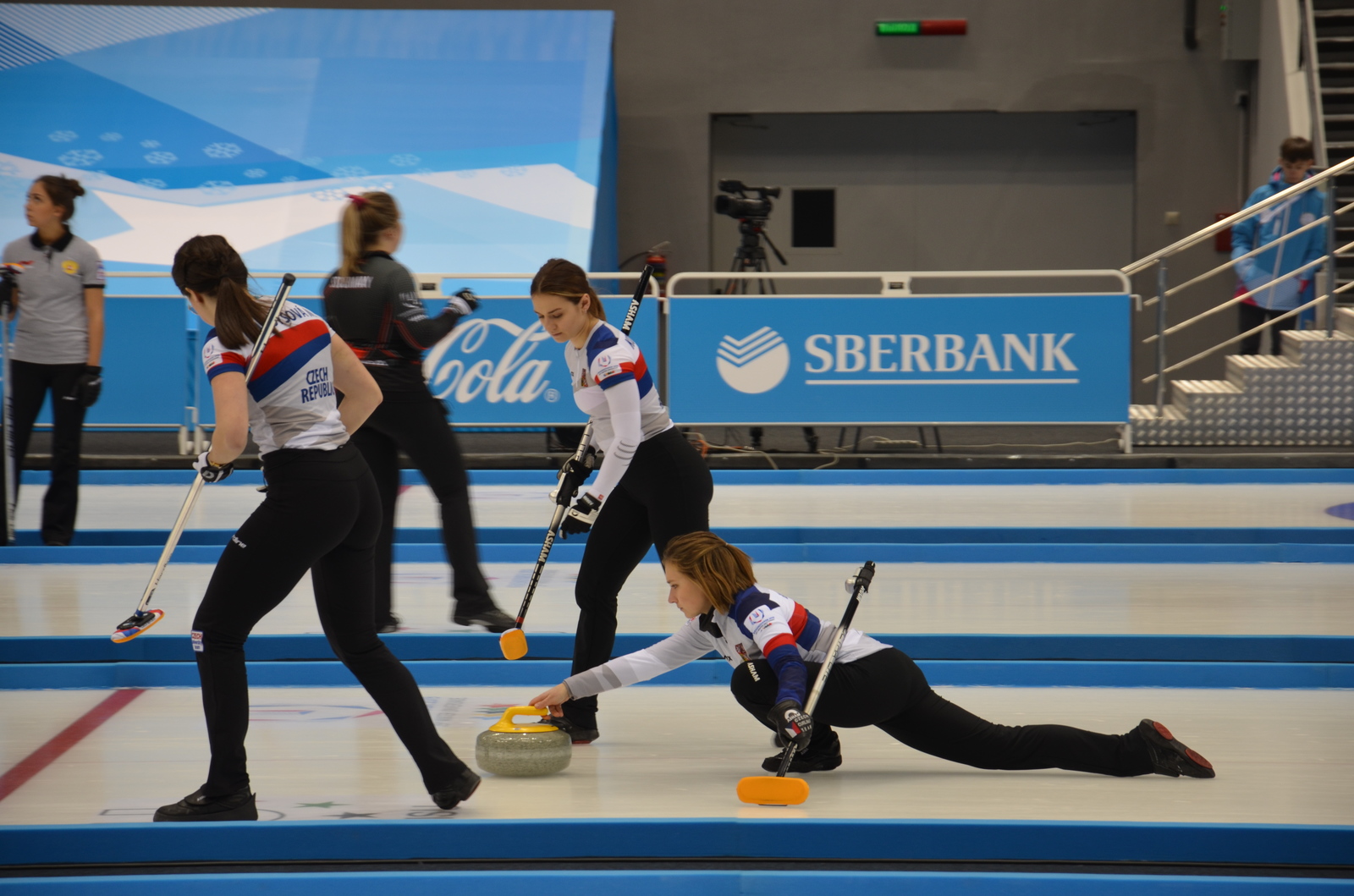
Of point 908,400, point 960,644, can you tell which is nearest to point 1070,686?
point 960,644

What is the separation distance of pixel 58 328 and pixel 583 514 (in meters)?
3.78

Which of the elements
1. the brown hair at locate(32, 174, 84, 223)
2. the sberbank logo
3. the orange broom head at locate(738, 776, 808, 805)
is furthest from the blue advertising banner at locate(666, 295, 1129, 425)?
the orange broom head at locate(738, 776, 808, 805)

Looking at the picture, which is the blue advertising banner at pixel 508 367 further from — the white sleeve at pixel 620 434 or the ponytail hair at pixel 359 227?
the white sleeve at pixel 620 434

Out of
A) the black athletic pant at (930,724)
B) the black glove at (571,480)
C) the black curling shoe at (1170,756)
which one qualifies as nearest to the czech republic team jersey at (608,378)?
the black glove at (571,480)

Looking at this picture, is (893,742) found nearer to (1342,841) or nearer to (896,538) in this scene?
(1342,841)

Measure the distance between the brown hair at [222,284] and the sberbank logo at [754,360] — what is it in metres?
6.10

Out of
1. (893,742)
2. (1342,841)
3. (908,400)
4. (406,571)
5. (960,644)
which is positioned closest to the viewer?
(1342,841)

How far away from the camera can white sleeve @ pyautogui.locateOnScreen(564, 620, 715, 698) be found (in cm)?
346

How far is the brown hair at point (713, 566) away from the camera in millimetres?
3312

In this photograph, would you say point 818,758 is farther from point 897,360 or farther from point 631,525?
point 897,360

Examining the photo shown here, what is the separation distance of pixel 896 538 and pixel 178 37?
394 inches

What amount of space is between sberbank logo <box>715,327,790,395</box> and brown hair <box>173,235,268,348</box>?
6096 millimetres

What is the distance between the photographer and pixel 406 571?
6.29 meters

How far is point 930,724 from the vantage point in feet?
11.0
